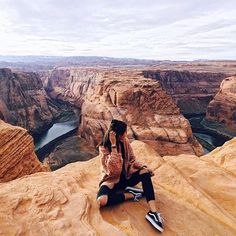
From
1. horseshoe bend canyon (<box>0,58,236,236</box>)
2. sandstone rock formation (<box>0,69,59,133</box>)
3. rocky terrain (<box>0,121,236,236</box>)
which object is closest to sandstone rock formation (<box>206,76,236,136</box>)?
horseshoe bend canyon (<box>0,58,236,236</box>)

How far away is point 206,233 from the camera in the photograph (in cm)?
549

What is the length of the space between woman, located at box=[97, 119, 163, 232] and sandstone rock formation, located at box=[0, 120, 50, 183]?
10.3 meters

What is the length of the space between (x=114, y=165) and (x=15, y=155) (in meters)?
11.2

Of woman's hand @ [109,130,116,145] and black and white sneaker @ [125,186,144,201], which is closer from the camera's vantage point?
woman's hand @ [109,130,116,145]

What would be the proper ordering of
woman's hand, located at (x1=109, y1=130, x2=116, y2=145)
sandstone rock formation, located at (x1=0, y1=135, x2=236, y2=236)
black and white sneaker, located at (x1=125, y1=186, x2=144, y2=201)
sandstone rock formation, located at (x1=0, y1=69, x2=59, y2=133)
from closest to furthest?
sandstone rock formation, located at (x1=0, y1=135, x2=236, y2=236) → woman's hand, located at (x1=109, y1=130, x2=116, y2=145) → black and white sneaker, located at (x1=125, y1=186, x2=144, y2=201) → sandstone rock formation, located at (x1=0, y1=69, x2=59, y2=133)

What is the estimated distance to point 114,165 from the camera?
6.11 metres

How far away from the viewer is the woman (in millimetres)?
5938

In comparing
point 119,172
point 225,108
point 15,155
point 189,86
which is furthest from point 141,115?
point 189,86

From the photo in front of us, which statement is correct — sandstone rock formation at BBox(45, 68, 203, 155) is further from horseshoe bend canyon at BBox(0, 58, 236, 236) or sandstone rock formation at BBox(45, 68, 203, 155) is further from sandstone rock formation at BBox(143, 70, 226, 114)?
sandstone rock formation at BBox(143, 70, 226, 114)

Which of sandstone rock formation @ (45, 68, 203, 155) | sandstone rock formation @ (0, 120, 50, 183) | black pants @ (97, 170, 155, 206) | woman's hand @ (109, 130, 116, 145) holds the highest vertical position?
woman's hand @ (109, 130, 116, 145)

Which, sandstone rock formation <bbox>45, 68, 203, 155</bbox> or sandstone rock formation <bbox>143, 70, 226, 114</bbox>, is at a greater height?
sandstone rock formation <bbox>45, 68, 203, 155</bbox>

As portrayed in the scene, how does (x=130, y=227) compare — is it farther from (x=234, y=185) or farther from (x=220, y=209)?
(x=234, y=185)

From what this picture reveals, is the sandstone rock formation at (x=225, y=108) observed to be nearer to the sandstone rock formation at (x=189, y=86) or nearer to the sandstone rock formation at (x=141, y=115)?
the sandstone rock formation at (x=189, y=86)

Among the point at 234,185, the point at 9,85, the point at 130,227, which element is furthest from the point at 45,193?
the point at 9,85
